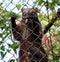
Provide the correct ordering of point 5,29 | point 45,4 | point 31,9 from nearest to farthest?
point 45,4 → point 5,29 → point 31,9

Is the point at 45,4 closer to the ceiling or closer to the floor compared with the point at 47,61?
closer to the ceiling

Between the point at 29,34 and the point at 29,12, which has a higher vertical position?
the point at 29,12

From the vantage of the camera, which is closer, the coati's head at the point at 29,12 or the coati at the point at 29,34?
the coati at the point at 29,34

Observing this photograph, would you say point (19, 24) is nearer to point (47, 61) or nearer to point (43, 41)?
point (43, 41)

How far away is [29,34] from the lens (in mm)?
3158

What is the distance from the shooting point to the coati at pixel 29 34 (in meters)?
2.97

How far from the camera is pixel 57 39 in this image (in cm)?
299

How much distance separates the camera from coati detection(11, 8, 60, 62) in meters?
2.97

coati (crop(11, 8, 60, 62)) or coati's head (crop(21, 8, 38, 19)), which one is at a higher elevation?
coati's head (crop(21, 8, 38, 19))

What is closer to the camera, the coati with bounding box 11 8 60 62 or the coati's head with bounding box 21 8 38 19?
the coati with bounding box 11 8 60 62

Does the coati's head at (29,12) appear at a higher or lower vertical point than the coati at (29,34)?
higher

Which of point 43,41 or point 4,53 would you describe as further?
point 43,41

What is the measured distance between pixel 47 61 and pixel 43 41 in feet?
0.89

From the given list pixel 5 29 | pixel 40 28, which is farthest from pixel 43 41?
pixel 5 29
